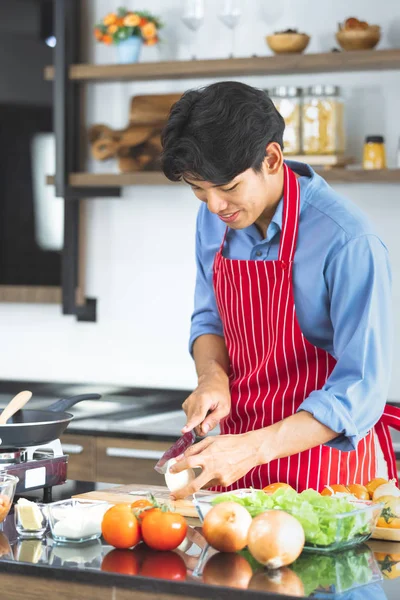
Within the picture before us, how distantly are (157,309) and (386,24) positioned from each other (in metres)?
1.42

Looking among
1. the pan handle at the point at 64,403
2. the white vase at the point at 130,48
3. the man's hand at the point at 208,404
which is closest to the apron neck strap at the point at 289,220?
the man's hand at the point at 208,404

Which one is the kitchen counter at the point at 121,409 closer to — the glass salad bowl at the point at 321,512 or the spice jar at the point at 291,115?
the spice jar at the point at 291,115

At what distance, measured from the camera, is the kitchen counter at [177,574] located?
142 centimetres

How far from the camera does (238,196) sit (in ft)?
6.25

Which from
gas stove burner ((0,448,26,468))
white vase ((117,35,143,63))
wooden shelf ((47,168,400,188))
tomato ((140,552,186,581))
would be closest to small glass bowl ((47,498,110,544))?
tomato ((140,552,186,581))

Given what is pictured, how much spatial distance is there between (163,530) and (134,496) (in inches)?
17.0

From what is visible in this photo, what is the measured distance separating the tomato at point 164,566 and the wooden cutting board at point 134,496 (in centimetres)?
28

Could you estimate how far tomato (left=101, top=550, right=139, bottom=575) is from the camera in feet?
4.91

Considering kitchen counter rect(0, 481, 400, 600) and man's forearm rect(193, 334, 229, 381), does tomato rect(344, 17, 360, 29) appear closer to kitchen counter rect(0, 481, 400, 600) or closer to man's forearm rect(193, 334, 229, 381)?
man's forearm rect(193, 334, 229, 381)

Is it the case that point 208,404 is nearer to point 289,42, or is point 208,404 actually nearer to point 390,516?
point 390,516

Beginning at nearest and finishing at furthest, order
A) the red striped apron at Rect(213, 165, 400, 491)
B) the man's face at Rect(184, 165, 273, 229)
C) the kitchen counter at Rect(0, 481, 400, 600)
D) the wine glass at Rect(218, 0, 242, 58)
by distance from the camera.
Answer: the kitchen counter at Rect(0, 481, 400, 600) → the man's face at Rect(184, 165, 273, 229) → the red striped apron at Rect(213, 165, 400, 491) → the wine glass at Rect(218, 0, 242, 58)

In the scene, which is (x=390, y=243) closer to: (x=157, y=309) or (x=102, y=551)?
(x=157, y=309)

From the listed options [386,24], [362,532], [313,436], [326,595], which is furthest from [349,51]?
[326,595]

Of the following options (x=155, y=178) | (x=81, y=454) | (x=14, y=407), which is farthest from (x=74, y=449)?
(x=14, y=407)
